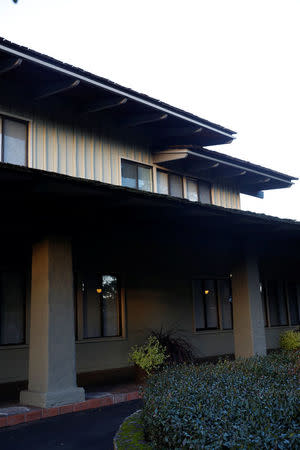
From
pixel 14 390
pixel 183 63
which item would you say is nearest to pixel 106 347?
pixel 14 390

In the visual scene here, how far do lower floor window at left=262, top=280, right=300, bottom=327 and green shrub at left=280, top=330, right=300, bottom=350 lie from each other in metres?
1.10

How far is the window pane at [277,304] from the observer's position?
18.7 metres

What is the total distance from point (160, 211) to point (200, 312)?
7.73 m

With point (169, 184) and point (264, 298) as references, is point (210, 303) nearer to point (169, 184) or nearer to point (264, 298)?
point (264, 298)

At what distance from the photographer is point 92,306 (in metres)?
13.0

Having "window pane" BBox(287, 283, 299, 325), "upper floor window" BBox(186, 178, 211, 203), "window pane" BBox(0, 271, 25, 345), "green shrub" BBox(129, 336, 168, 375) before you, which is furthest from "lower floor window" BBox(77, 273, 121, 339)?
"window pane" BBox(287, 283, 299, 325)

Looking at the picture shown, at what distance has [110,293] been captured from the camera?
1345cm

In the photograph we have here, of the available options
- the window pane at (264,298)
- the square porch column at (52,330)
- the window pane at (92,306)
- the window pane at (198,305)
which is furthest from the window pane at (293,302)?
the square porch column at (52,330)

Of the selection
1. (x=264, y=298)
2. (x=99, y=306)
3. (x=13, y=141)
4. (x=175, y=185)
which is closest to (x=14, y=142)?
(x=13, y=141)

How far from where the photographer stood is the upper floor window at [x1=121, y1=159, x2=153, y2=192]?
45.5 feet

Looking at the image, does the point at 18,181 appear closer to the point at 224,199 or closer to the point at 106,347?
the point at 106,347

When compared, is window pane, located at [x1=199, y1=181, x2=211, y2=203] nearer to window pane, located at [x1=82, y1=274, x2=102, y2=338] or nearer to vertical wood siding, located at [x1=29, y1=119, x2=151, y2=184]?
vertical wood siding, located at [x1=29, y1=119, x2=151, y2=184]

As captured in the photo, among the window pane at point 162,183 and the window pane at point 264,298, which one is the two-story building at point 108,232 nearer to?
the window pane at point 162,183

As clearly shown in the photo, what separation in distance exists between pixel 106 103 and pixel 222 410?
30.4 feet
